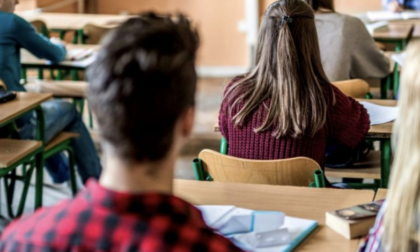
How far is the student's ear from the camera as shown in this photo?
109cm

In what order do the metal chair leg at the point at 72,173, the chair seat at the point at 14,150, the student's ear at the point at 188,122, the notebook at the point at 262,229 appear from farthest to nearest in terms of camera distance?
the metal chair leg at the point at 72,173
the chair seat at the point at 14,150
the notebook at the point at 262,229
the student's ear at the point at 188,122

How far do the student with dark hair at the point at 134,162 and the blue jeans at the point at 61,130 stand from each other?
2547 millimetres

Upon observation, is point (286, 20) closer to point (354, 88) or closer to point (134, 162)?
point (354, 88)

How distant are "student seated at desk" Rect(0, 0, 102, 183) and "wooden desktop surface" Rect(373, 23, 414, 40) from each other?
1950mm

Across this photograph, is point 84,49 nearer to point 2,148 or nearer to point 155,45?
point 2,148

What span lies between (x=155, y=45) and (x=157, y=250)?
0.30 metres

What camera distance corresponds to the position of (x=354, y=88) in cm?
310

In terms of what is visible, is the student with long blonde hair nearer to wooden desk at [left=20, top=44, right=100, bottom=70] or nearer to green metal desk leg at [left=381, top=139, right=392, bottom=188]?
green metal desk leg at [left=381, top=139, right=392, bottom=188]

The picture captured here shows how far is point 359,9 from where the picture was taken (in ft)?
20.5

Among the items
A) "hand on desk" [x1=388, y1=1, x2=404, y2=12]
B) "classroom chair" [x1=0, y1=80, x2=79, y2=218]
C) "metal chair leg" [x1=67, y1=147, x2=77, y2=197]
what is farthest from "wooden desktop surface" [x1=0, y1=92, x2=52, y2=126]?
"hand on desk" [x1=388, y1=1, x2=404, y2=12]

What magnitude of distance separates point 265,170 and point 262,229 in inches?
22.0

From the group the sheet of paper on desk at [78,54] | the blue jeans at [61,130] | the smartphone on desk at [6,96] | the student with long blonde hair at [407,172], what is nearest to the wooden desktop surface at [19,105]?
the smartphone on desk at [6,96]

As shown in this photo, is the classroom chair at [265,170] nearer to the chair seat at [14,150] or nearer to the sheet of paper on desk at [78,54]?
the chair seat at [14,150]

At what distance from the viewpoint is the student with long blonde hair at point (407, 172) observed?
3.67 ft
